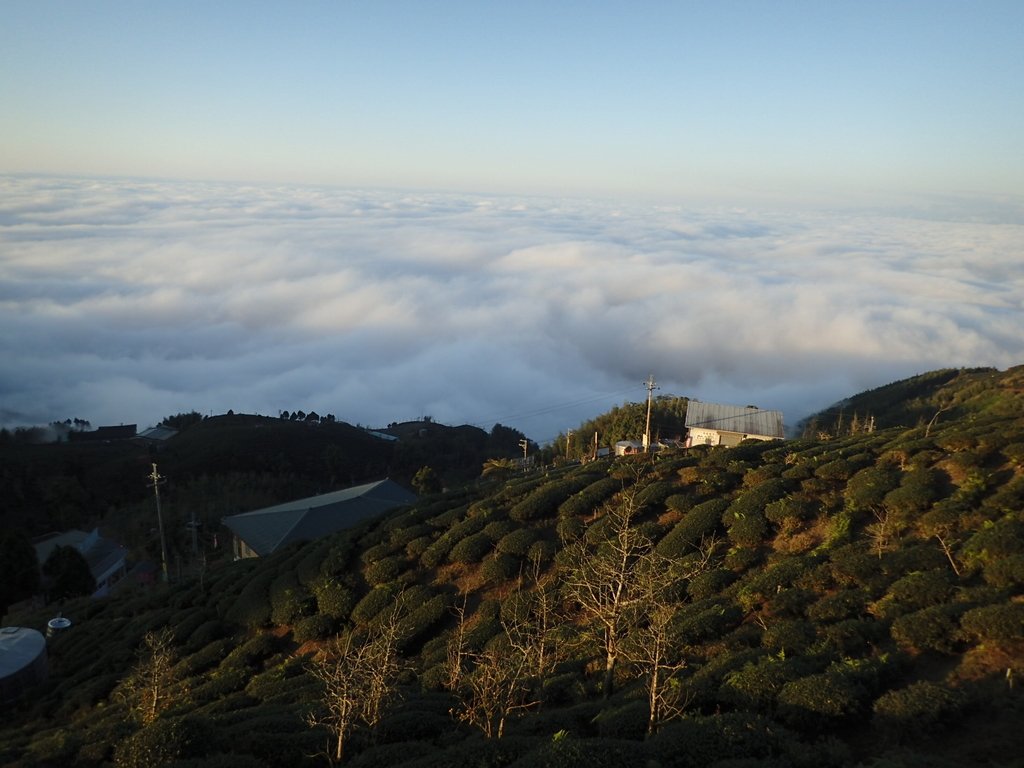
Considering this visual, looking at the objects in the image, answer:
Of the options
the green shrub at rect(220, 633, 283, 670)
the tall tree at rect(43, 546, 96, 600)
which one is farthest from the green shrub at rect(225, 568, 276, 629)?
the tall tree at rect(43, 546, 96, 600)

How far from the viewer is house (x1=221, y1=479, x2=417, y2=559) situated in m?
33.5

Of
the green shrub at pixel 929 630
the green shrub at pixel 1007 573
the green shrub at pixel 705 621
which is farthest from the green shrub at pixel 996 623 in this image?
the green shrub at pixel 705 621

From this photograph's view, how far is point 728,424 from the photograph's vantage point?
5019cm

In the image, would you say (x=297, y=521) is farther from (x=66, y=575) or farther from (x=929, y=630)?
(x=929, y=630)

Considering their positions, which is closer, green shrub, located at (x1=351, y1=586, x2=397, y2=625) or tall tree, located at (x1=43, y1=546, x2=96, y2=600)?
green shrub, located at (x1=351, y1=586, x2=397, y2=625)

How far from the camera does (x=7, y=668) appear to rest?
19.5 metres

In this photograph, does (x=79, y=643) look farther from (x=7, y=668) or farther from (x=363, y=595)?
(x=363, y=595)

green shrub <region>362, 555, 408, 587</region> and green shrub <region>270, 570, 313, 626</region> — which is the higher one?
green shrub <region>362, 555, 408, 587</region>

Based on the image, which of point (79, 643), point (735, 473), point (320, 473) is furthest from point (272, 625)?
point (320, 473)

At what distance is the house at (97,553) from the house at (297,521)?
8.72 metres

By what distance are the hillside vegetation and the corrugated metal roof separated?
24.4 meters

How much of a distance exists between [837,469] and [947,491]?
287cm

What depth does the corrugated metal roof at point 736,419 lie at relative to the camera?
4966 centimetres

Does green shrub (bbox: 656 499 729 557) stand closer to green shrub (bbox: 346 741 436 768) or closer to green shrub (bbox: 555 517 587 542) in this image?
green shrub (bbox: 555 517 587 542)
